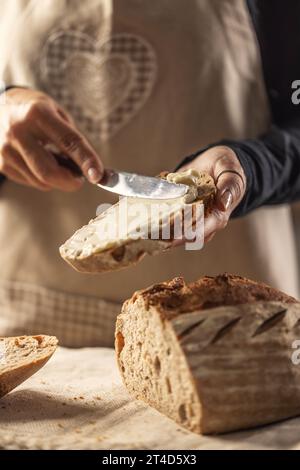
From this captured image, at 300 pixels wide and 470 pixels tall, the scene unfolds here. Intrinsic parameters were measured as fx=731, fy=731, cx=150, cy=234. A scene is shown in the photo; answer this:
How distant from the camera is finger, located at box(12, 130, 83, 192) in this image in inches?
76.2

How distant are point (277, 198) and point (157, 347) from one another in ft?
2.88

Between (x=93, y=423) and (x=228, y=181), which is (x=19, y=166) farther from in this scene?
(x=93, y=423)

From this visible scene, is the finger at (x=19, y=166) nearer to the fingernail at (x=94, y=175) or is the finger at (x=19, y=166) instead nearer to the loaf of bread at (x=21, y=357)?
the fingernail at (x=94, y=175)

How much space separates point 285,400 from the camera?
145cm

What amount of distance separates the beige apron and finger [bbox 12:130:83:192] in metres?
0.22

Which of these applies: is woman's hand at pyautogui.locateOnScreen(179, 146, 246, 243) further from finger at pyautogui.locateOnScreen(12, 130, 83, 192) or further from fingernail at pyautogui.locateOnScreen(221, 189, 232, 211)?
finger at pyautogui.locateOnScreen(12, 130, 83, 192)

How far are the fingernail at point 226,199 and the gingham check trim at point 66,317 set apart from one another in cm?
72

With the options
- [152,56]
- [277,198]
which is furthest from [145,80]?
[277,198]

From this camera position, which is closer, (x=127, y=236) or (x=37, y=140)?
(x=127, y=236)

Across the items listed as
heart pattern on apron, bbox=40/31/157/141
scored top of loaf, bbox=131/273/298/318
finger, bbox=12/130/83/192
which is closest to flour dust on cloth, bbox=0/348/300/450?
scored top of loaf, bbox=131/273/298/318

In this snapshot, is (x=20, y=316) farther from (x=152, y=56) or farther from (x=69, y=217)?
(x=152, y=56)

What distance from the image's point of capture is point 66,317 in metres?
2.22

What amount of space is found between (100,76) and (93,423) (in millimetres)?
1088

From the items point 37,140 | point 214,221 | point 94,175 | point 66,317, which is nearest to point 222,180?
point 214,221
